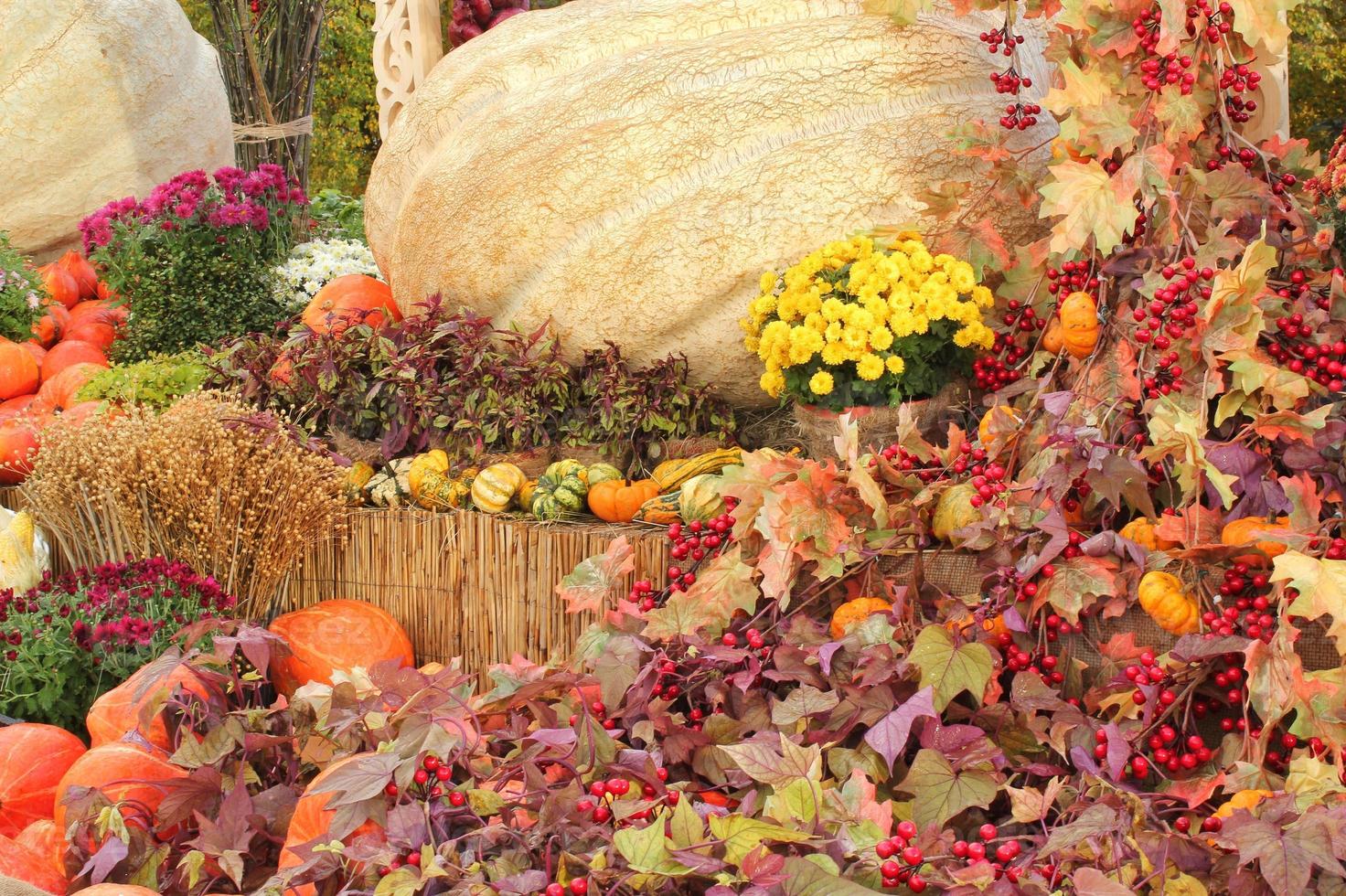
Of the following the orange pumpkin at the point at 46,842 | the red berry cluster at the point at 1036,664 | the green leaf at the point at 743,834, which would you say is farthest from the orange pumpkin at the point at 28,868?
the red berry cluster at the point at 1036,664

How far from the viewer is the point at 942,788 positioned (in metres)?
1.54

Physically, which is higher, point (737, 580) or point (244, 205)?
point (244, 205)

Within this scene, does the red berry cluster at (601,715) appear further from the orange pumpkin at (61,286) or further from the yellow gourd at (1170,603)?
the orange pumpkin at (61,286)

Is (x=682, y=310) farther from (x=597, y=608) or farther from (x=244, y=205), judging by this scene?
(x=244, y=205)

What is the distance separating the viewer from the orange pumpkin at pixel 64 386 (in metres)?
4.16

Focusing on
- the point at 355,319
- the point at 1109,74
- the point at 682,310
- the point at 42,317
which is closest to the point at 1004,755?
the point at 1109,74

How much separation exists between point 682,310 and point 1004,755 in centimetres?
157

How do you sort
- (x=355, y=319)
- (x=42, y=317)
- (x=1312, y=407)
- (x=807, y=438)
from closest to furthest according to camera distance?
1. (x=1312, y=407)
2. (x=807, y=438)
3. (x=355, y=319)
4. (x=42, y=317)

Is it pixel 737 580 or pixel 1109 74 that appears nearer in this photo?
pixel 737 580

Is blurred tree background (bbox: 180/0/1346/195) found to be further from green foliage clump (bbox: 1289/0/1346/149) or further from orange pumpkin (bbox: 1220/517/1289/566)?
orange pumpkin (bbox: 1220/517/1289/566)

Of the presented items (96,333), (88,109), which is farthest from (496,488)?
(88,109)

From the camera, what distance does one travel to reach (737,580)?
78.0 inches

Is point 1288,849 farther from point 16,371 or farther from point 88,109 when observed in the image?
point 88,109

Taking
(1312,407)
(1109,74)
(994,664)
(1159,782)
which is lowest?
(1159,782)
